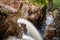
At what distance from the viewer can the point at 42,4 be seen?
2545 millimetres

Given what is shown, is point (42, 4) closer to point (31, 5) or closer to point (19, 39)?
point (31, 5)

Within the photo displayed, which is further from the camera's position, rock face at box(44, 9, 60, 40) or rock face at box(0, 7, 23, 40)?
rock face at box(44, 9, 60, 40)

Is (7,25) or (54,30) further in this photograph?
(54,30)

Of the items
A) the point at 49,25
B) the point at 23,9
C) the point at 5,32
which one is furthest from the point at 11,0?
the point at 5,32

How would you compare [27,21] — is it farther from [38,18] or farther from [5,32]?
[5,32]

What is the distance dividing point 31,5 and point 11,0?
0.27m

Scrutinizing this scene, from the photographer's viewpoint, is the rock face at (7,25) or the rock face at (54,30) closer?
the rock face at (7,25)

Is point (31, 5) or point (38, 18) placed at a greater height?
point (31, 5)

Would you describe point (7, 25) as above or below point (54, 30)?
above

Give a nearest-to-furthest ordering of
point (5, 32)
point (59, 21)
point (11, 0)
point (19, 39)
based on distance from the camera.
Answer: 1. point (5, 32)
2. point (19, 39)
3. point (59, 21)
4. point (11, 0)

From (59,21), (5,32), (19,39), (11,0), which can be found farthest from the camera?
(11,0)

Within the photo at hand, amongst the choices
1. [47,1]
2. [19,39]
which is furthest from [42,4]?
[19,39]

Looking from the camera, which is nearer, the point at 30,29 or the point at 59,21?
the point at 59,21

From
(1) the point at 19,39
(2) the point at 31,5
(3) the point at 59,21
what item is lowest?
(1) the point at 19,39
